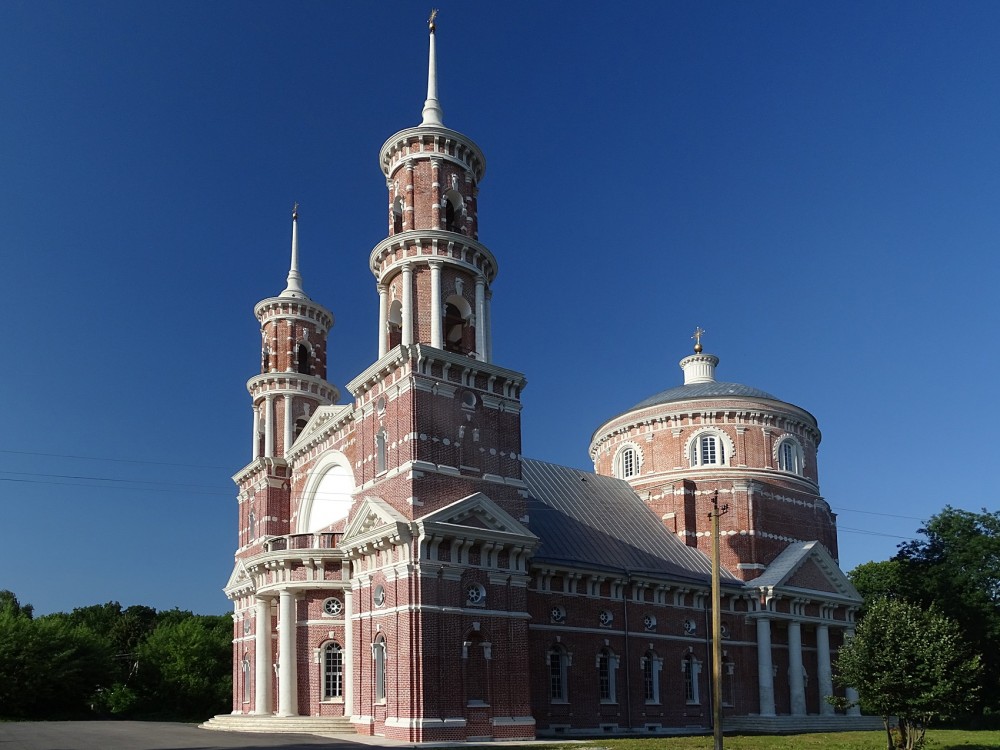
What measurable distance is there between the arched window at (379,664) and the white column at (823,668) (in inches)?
974

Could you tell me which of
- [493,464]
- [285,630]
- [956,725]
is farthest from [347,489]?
[956,725]

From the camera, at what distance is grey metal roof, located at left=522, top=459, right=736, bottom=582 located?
43812 mm

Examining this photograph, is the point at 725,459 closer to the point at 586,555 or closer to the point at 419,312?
the point at 586,555

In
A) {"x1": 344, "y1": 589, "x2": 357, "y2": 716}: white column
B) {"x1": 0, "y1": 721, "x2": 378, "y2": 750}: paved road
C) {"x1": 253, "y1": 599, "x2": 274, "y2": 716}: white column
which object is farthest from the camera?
{"x1": 253, "y1": 599, "x2": 274, "y2": 716}: white column

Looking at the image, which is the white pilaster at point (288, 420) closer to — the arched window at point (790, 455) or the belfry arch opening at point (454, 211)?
the belfry arch opening at point (454, 211)

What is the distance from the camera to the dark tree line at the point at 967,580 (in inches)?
2179

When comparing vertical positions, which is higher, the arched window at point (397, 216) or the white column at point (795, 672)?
the arched window at point (397, 216)

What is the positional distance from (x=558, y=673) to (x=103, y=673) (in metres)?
33.3

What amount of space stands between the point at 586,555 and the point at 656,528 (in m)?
8.69

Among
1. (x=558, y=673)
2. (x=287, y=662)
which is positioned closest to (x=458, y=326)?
(x=558, y=673)

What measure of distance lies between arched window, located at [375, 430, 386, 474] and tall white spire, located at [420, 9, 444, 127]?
44.2 feet

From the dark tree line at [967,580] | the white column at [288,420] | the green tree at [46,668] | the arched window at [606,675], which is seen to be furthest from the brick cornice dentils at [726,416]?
the green tree at [46,668]

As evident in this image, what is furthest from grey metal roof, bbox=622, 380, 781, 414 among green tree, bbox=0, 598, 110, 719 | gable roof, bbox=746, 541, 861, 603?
green tree, bbox=0, 598, 110, 719

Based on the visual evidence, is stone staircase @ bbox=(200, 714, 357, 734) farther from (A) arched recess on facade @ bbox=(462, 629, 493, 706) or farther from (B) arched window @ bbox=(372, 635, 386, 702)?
(A) arched recess on facade @ bbox=(462, 629, 493, 706)
